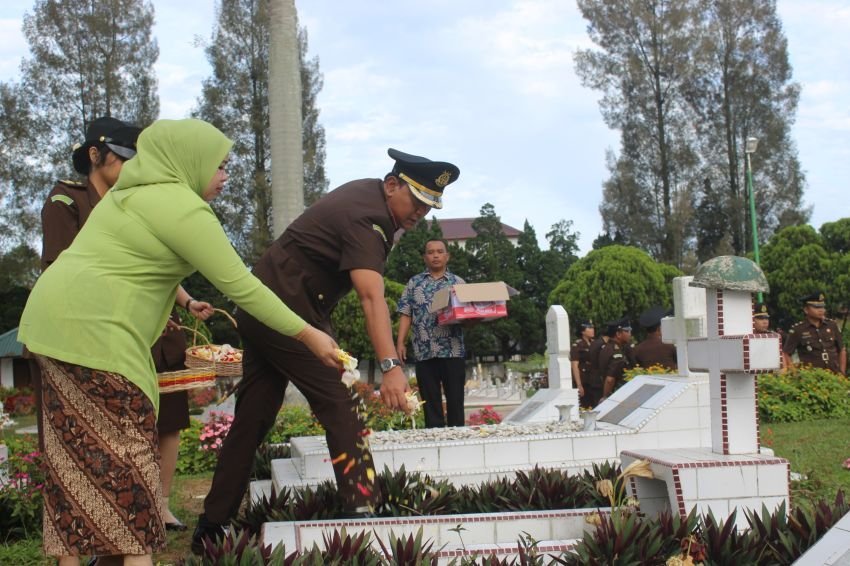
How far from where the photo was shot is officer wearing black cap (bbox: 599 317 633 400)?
1159 cm

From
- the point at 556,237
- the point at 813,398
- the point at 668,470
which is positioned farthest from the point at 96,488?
the point at 556,237

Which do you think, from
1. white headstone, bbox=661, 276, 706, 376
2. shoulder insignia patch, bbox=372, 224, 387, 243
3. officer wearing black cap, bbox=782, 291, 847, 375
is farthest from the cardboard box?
officer wearing black cap, bbox=782, 291, 847, 375

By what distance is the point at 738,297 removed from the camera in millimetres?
3852

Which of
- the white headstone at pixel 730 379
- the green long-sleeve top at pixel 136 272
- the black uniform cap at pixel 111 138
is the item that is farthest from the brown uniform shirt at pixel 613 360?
the green long-sleeve top at pixel 136 272

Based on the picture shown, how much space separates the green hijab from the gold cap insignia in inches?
54.1

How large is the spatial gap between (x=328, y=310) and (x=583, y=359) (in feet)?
32.1

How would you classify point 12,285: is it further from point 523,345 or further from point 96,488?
point 96,488

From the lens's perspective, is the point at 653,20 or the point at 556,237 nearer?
the point at 653,20

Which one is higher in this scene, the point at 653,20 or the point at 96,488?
the point at 653,20

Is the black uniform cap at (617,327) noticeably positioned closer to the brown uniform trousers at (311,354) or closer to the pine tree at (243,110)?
the brown uniform trousers at (311,354)

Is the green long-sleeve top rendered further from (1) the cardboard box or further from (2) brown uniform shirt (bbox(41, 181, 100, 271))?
(1) the cardboard box

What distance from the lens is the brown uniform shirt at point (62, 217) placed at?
4.05 metres

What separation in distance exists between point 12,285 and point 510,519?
3004cm

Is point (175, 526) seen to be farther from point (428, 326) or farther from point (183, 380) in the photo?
point (428, 326)
